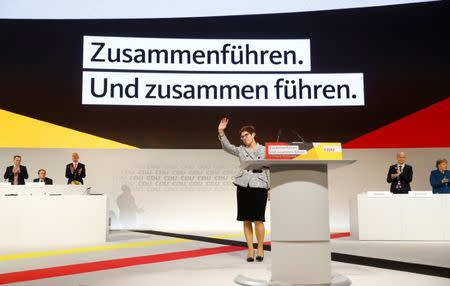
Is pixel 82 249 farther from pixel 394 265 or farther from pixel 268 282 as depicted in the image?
pixel 394 265

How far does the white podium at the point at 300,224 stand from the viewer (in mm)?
2787

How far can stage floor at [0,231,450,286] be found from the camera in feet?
10.7

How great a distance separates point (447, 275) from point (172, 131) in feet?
19.5

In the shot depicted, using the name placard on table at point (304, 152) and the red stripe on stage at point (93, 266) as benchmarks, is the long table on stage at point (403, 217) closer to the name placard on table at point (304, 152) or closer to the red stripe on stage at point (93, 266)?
the red stripe on stage at point (93, 266)

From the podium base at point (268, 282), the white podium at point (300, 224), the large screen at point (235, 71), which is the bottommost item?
the podium base at point (268, 282)

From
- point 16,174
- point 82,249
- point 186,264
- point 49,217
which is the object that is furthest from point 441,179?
point 16,174

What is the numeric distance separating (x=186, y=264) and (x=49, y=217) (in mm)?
2845

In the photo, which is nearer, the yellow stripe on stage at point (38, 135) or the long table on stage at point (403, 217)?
A: the long table on stage at point (403, 217)

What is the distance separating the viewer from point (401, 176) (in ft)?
22.3

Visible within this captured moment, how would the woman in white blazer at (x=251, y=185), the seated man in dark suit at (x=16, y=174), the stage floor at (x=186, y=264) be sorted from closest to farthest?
the stage floor at (x=186, y=264) < the woman in white blazer at (x=251, y=185) < the seated man in dark suit at (x=16, y=174)

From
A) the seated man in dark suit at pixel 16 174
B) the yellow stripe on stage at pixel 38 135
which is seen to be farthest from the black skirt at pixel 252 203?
the yellow stripe on stage at pixel 38 135

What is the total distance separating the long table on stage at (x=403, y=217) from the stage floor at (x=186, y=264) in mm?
459

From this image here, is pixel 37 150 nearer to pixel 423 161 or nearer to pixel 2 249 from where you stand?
pixel 2 249

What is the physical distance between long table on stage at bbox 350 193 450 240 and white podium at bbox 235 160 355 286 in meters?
3.94
